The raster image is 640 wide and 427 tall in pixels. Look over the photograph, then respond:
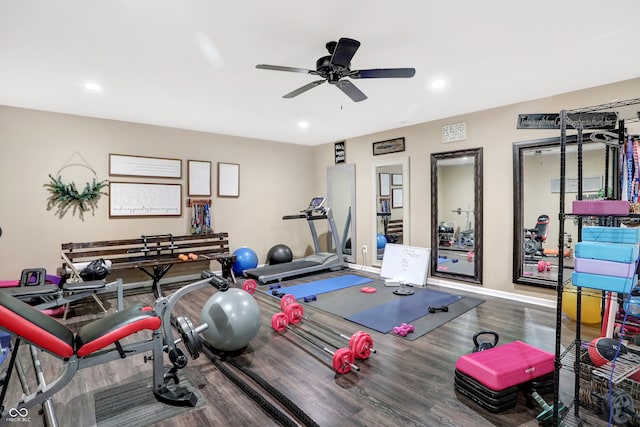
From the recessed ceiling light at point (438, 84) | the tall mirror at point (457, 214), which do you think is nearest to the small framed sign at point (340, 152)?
the tall mirror at point (457, 214)

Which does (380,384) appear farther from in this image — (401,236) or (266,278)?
(401,236)

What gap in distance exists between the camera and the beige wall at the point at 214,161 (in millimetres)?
4199

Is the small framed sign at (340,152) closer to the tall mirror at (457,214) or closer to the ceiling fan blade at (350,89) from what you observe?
the tall mirror at (457,214)

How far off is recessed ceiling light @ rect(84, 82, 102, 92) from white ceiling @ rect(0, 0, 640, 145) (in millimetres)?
72

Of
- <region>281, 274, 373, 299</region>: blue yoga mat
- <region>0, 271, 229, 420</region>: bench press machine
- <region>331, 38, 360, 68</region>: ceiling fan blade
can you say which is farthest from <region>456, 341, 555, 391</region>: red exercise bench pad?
<region>281, 274, 373, 299</region>: blue yoga mat

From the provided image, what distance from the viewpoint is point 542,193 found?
4770 millimetres

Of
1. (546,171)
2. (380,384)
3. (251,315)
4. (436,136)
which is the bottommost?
(380,384)

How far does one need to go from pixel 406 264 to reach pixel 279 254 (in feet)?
7.94

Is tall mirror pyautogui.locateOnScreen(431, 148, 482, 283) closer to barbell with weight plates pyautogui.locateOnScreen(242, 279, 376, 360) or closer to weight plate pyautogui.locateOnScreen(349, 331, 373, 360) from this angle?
barbell with weight plates pyautogui.locateOnScreen(242, 279, 376, 360)

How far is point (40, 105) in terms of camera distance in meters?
4.18

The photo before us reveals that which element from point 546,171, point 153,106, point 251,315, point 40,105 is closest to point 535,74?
point 546,171

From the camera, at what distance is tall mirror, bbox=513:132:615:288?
163 inches

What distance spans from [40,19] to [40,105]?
2503 millimetres

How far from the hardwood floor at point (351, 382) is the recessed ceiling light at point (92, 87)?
274 centimetres
